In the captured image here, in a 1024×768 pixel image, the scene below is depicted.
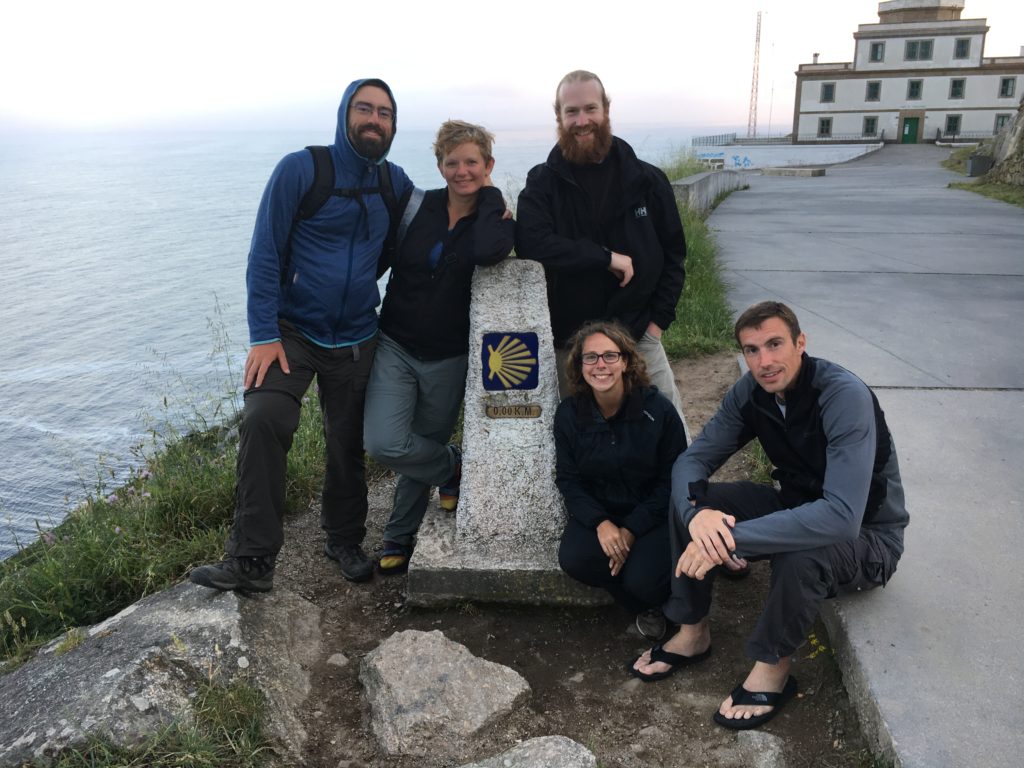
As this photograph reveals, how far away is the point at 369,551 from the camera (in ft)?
14.0

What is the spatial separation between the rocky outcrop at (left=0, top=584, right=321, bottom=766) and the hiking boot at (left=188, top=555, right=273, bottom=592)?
2.1 inches

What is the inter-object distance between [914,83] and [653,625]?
2147 inches

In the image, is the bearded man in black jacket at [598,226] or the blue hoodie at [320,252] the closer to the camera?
the blue hoodie at [320,252]

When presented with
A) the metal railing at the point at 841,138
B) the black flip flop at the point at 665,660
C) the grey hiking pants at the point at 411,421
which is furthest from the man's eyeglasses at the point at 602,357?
the metal railing at the point at 841,138

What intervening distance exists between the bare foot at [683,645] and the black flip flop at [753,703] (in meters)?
0.29

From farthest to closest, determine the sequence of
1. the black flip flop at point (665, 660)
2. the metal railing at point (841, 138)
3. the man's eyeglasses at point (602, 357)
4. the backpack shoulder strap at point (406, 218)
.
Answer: the metal railing at point (841, 138) < the backpack shoulder strap at point (406, 218) < the man's eyeglasses at point (602, 357) < the black flip flop at point (665, 660)

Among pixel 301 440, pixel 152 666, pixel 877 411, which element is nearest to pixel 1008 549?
pixel 877 411

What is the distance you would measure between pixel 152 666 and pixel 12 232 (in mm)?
24831

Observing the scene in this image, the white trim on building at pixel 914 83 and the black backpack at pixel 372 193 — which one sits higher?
the white trim on building at pixel 914 83

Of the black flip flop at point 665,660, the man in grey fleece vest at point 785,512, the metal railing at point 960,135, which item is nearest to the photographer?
the man in grey fleece vest at point 785,512

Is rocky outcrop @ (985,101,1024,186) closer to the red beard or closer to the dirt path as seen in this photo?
the red beard

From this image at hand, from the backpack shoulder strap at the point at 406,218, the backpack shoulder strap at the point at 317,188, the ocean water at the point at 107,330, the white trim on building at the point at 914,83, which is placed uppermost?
the white trim on building at the point at 914,83

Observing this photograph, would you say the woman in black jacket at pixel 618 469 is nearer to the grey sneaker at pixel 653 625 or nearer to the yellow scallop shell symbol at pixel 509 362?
the grey sneaker at pixel 653 625

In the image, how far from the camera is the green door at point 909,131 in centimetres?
4881
